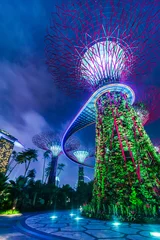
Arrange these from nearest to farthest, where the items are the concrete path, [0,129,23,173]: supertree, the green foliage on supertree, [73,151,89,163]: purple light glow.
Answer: the concrete path → the green foliage on supertree → [73,151,89,163]: purple light glow → [0,129,23,173]: supertree

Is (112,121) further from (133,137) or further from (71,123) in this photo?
(71,123)

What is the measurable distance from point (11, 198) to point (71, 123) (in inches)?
457

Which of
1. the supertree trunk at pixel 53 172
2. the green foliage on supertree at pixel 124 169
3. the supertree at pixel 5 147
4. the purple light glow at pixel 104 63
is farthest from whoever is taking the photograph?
the supertree at pixel 5 147

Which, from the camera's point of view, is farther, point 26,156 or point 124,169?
point 26,156

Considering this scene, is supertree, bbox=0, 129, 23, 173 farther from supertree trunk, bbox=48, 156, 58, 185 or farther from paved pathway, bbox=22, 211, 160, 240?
paved pathway, bbox=22, 211, 160, 240

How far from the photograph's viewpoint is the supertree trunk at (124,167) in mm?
8250

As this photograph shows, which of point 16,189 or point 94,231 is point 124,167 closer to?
point 94,231

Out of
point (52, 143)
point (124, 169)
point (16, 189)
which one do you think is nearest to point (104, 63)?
point (124, 169)

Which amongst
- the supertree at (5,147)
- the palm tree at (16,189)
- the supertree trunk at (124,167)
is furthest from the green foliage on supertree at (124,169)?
the supertree at (5,147)

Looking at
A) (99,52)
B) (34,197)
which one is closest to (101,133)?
(99,52)

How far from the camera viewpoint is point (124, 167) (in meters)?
9.41

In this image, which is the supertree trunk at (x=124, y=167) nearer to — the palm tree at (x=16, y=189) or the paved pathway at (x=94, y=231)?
the paved pathway at (x=94, y=231)

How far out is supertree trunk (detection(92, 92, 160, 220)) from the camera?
8.25 m

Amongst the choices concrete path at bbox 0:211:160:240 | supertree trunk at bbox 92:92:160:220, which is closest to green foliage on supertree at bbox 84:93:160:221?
supertree trunk at bbox 92:92:160:220
